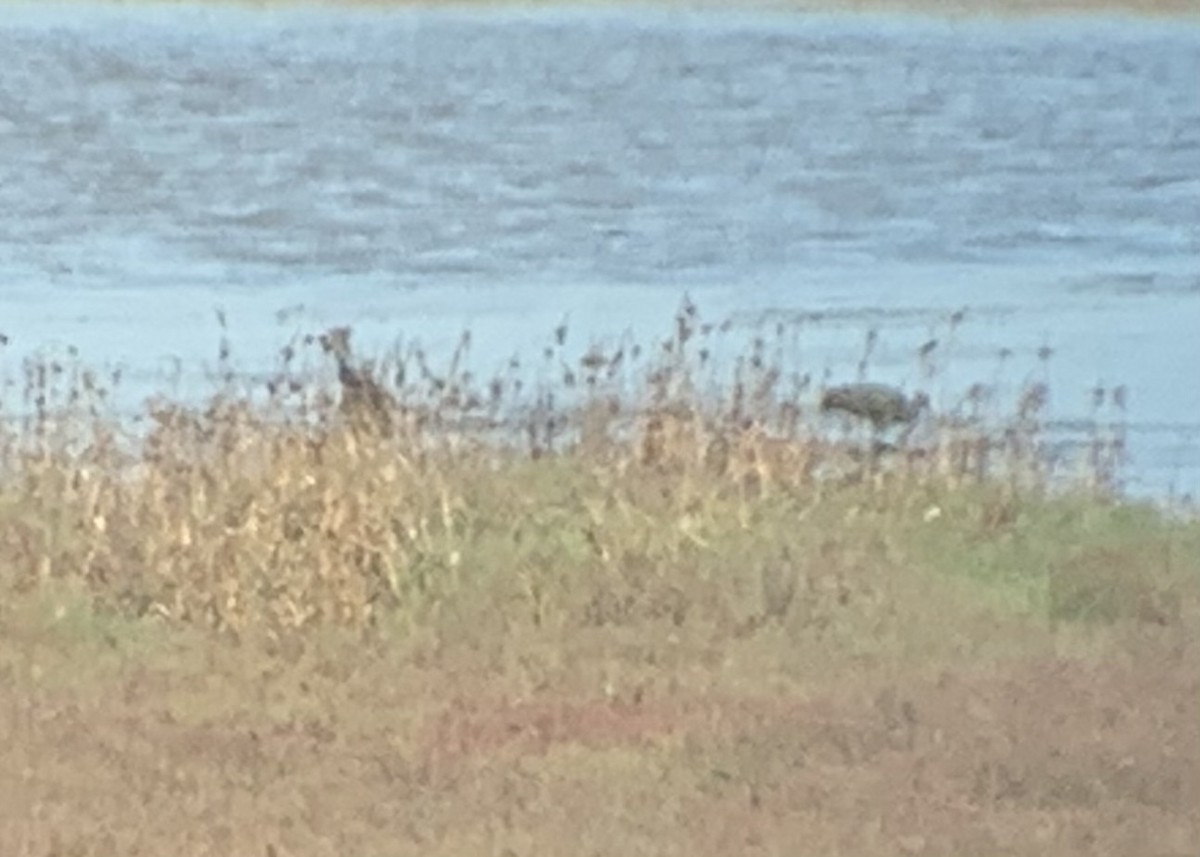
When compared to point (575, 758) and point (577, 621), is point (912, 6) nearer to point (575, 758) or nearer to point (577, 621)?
point (577, 621)

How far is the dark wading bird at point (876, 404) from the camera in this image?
3094 mm

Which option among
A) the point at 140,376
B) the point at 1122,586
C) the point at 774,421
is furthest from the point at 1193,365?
the point at 140,376

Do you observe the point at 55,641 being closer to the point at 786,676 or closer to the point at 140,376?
the point at 140,376

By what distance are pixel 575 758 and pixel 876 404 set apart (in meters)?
0.69

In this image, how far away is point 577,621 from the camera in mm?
2801

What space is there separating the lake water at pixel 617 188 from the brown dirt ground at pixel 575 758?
0.40 m

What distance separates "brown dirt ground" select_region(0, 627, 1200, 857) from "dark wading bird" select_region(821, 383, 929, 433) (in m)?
0.44

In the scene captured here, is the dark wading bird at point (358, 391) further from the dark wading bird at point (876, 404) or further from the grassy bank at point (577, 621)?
the dark wading bird at point (876, 404)

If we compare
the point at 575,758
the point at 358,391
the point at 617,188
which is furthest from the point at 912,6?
the point at 575,758

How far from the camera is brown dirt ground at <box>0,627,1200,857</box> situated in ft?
8.34

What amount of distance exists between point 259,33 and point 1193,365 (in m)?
1.15

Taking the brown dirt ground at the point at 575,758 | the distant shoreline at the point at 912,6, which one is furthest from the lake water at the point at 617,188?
the brown dirt ground at the point at 575,758

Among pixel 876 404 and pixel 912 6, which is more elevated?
pixel 912 6

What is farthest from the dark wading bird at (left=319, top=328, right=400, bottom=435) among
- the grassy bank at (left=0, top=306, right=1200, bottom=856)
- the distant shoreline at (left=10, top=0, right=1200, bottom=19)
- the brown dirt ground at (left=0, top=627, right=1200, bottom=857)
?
the distant shoreline at (left=10, top=0, right=1200, bottom=19)
